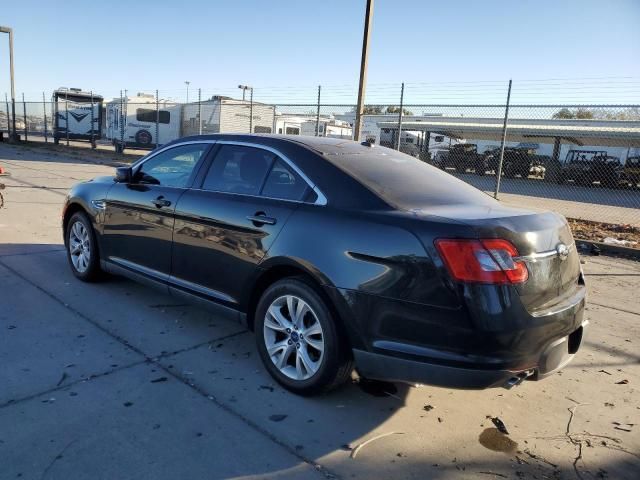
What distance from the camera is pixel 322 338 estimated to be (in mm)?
3148

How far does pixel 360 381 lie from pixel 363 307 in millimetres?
890

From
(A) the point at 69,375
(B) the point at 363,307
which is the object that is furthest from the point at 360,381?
(A) the point at 69,375

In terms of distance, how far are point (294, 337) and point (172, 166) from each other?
2086 mm

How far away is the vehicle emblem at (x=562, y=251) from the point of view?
297 cm

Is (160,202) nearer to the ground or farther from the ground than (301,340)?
farther from the ground

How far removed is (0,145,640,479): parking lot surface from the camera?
2.64 meters

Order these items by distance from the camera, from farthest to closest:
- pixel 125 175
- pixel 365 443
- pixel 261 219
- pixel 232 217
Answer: pixel 125 175, pixel 232 217, pixel 261 219, pixel 365 443

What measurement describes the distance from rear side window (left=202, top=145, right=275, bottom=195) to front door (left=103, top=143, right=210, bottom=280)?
0.80 feet

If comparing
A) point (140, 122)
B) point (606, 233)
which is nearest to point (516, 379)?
point (606, 233)

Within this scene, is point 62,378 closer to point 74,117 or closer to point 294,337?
point 294,337

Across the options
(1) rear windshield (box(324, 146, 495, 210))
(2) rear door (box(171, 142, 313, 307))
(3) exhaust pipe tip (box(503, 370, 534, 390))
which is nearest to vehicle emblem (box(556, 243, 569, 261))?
(1) rear windshield (box(324, 146, 495, 210))

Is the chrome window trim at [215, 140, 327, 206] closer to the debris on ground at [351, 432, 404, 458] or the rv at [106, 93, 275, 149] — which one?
the debris on ground at [351, 432, 404, 458]

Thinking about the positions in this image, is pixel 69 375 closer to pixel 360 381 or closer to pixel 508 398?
pixel 360 381

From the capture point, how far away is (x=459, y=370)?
2.66 meters
